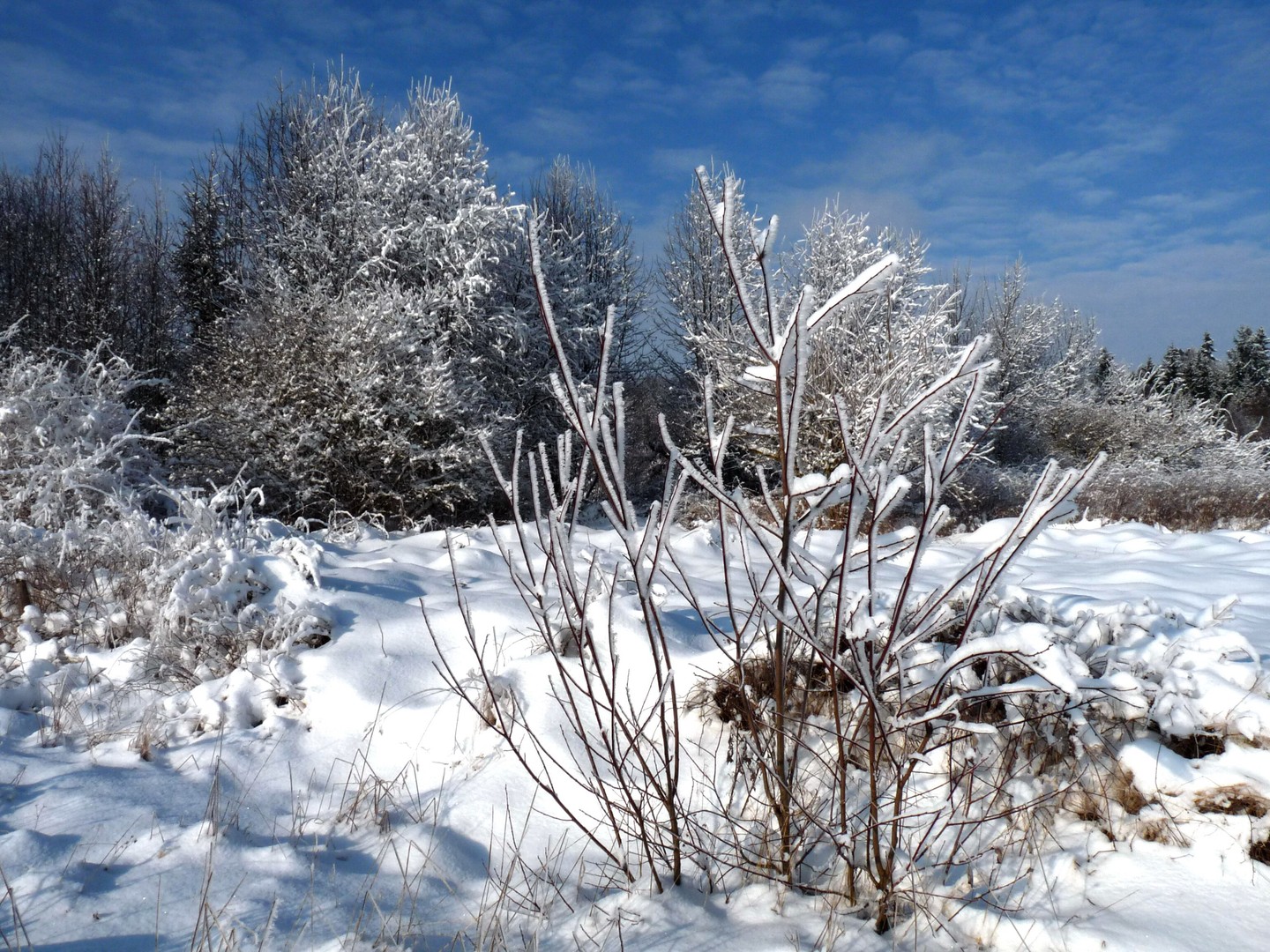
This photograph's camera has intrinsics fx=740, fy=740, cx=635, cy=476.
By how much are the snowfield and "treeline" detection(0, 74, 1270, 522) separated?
7.35ft

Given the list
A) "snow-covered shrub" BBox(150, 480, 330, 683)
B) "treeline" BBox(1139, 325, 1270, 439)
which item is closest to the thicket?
"snow-covered shrub" BBox(150, 480, 330, 683)

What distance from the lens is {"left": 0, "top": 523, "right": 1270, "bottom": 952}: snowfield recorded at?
5.59ft

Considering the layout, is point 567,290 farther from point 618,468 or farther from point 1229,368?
point 1229,368

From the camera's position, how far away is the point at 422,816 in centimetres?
225

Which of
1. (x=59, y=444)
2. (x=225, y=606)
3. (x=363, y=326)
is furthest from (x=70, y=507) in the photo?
(x=363, y=326)

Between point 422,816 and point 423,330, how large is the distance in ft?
27.8

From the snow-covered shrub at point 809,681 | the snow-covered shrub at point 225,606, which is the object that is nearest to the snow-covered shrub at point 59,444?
the snow-covered shrub at point 225,606

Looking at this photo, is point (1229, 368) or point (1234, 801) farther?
point (1229, 368)

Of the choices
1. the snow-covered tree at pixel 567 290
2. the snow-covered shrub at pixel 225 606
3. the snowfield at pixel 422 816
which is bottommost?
the snowfield at pixel 422 816

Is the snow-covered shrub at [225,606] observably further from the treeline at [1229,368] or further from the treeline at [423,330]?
the treeline at [1229,368]

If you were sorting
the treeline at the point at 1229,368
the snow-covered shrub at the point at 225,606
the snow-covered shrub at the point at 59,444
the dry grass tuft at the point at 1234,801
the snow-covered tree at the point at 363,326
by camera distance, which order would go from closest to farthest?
1. the dry grass tuft at the point at 1234,801
2. the snow-covered shrub at the point at 225,606
3. the snow-covered shrub at the point at 59,444
4. the snow-covered tree at the point at 363,326
5. the treeline at the point at 1229,368

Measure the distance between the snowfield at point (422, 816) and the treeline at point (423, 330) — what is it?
224 centimetres

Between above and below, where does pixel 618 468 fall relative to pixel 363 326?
below

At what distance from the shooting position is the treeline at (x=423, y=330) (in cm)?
829
